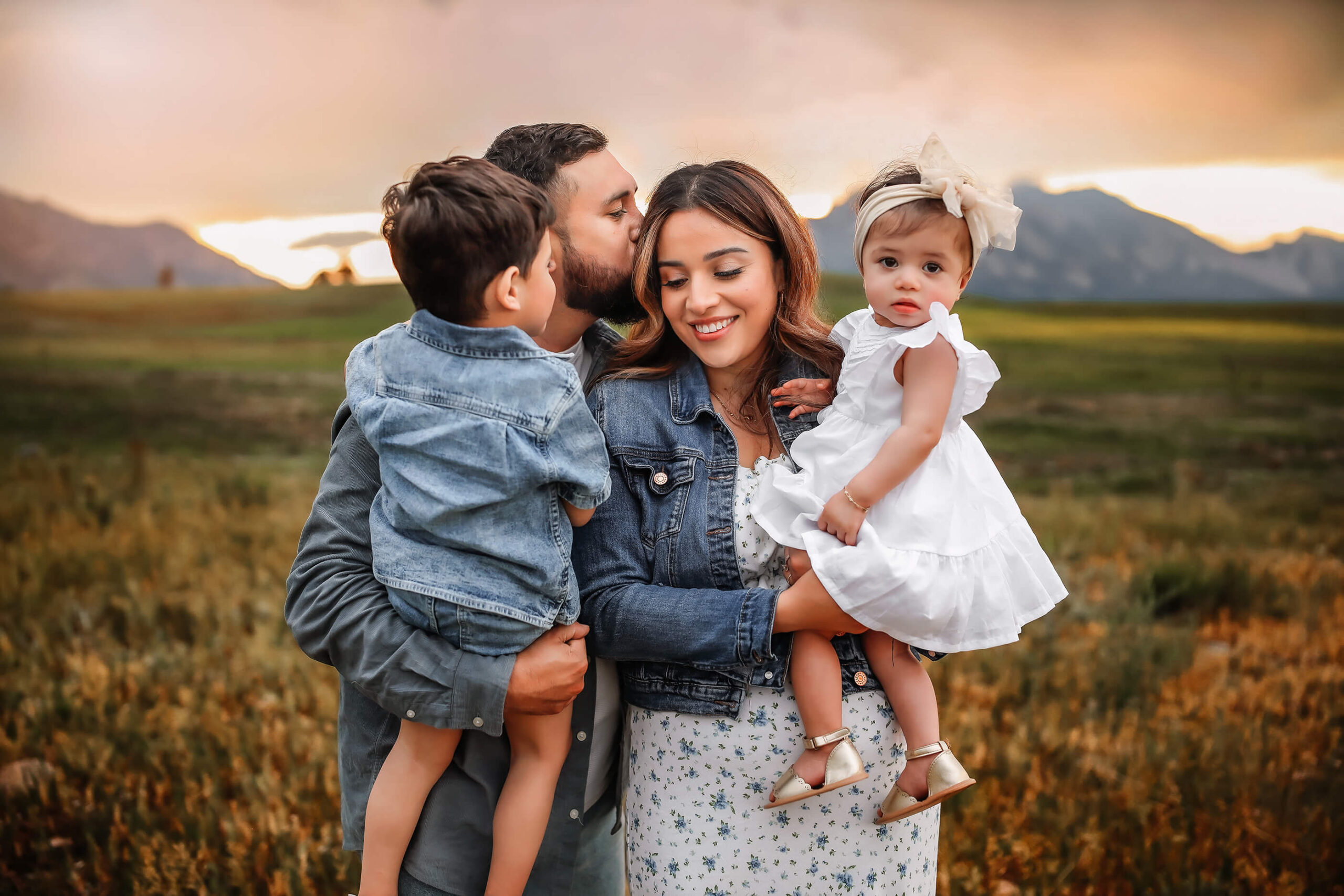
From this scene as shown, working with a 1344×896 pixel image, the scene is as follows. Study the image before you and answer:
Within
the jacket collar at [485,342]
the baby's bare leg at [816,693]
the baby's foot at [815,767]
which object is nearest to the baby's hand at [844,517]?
the baby's bare leg at [816,693]

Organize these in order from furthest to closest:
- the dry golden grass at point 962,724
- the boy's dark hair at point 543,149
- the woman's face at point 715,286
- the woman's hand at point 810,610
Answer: the dry golden grass at point 962,724 < the boy's dark hair at point 543,149 < the woman's face at point 715,286 < the woman's hand at point 810,610

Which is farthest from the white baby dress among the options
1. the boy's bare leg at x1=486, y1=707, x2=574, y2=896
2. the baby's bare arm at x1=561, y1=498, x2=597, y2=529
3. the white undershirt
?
the boy's bare leg at x1=486, y1=707, x2=574, y2=896

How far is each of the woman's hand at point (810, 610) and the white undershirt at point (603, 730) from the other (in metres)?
0.54

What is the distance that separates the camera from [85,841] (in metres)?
3.98

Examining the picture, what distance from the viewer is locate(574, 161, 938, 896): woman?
7.11 ft

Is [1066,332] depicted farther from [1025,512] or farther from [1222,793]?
[1222,793]

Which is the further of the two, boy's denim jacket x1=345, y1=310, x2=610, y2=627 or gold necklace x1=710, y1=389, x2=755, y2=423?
gold necklace x1=710, y1=389, x2=755, y2=423

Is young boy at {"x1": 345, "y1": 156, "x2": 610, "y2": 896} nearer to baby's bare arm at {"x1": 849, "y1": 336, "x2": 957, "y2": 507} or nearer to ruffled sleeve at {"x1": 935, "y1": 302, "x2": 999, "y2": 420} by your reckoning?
baby's bare arm at {"x1": 849, "y1": 336, "x2": 957, "y2": 507}

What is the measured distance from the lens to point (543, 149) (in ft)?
9.07

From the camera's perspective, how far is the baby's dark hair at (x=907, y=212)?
2.20m

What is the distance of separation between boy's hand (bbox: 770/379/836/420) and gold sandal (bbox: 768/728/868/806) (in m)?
0.79

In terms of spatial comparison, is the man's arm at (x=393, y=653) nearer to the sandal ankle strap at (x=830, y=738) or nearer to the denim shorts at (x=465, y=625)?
the denim shorts at (x=465, y=625)

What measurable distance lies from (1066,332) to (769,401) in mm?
15661

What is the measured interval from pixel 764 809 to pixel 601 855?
73 cm
